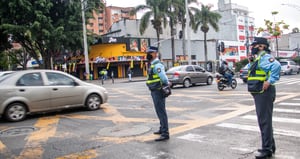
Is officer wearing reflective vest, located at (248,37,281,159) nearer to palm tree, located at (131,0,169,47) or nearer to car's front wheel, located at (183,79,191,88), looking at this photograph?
car's front wheel, located at (183,79,191,88)

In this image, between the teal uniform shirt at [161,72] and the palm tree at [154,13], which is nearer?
the teal uniform shirt at [161,72]

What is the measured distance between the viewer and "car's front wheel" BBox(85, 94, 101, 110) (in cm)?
1097

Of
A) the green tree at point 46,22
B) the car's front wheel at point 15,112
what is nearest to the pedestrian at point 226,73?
the car's front wheel at point 15,112

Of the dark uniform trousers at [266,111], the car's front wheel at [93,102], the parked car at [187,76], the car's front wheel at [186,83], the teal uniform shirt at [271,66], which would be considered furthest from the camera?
the car's front wheel at [186,83]

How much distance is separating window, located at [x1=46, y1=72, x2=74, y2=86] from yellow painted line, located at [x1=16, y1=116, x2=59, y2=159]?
1108 mm

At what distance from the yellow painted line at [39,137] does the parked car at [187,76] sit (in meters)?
10.8

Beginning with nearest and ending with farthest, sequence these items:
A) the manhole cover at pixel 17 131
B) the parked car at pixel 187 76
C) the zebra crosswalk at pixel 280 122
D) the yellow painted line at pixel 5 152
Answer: the yellow painted line at pixel 5 152 → the zebra crosswalk at pixel 280 122 → the manhole cover at pixel 17 131 → the parked car at pixel 187 76

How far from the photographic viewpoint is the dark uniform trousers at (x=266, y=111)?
4957 mm

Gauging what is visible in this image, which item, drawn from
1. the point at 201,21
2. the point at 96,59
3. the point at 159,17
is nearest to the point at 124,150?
the point at 159,17

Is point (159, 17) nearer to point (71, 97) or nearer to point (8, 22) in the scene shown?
point (8, 22)

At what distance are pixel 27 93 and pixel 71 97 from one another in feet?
4.64

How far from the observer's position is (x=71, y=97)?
10.5 meters

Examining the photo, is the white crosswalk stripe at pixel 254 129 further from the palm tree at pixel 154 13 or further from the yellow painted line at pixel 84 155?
the palm tree at pixel 154 13

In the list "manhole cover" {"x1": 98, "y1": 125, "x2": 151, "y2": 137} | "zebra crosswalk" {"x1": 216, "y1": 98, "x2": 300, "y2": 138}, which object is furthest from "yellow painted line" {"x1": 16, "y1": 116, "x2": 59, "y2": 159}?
"zebra crosswalk" {"x1": 216, "y1": 98, "x2": 300, "y2": 138}
